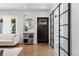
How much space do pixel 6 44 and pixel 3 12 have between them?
3517mm

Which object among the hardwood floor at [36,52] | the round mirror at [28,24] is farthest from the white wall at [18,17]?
the hardwood floor at [36,52]

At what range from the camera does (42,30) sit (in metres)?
11.5

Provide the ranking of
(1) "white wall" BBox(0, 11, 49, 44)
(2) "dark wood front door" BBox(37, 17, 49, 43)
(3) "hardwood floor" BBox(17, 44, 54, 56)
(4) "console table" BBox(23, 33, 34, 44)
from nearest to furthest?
(3) "hardwood floor" BBox(17, 44, 54, 56)
(4) "console table" BBox(23, 33, 34, 44)
(1) "white wall" BBox(0, 11, 49, 44)
(2) "dark wood front door" BBox(37, 17, 49, 43)

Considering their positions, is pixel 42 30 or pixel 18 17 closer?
pixel 18 17

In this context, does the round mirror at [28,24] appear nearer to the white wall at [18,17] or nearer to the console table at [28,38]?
the white wall at [18,17]

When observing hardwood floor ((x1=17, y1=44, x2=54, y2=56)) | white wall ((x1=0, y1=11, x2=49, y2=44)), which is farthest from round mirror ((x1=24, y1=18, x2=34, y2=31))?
hardwood floor ((x1=17, y1=44, x2=54, y2=56))

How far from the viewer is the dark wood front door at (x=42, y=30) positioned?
11426mm

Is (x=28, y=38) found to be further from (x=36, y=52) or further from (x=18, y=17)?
(x=36, y=52)

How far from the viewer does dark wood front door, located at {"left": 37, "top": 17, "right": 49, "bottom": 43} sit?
37.5 ft

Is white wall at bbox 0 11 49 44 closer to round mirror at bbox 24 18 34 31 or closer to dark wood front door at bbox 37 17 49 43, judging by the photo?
round mirror at bbox 24 18 34 31

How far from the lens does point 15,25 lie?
36.4 ft

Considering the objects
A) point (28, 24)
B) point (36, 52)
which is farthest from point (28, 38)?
point (36, 52)

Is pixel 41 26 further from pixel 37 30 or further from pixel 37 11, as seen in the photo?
pixel 37 11

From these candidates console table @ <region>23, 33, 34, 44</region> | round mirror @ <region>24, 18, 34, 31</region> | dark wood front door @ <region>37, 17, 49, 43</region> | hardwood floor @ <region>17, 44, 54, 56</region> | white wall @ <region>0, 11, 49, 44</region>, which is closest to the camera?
hardwood floor @ <region>17, 44, 54, 56</region>
